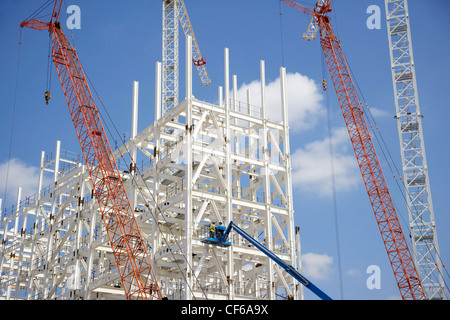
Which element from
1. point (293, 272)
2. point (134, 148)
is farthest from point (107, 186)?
point (293, 272)

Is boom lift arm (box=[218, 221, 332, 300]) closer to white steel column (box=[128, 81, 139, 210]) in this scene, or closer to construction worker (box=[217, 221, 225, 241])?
construction worker (box=[217, 221, 225, 241])

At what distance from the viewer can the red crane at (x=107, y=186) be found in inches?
3199

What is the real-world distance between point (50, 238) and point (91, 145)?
1972cm

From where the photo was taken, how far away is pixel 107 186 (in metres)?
88.4

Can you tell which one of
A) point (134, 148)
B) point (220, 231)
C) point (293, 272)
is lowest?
point (293, 272)

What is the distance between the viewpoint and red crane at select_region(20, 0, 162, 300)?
8125 cm

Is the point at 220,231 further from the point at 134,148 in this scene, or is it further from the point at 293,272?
the point at 134,148

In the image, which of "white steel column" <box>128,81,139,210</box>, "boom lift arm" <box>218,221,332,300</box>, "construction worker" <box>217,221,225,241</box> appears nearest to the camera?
"boom lift arm" <box>218,221,332,300</box>

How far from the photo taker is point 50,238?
103125 mm

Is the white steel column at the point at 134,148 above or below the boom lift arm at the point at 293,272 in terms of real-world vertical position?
above

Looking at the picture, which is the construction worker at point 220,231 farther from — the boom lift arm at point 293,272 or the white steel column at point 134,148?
the white steel column at point 134,148

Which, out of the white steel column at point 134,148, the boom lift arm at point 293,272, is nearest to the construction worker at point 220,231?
Answer: the boom lift arm at point 293,272

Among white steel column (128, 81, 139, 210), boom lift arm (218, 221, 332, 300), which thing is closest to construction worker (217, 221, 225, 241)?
boom lift arm (218, 221, 332, 300)
